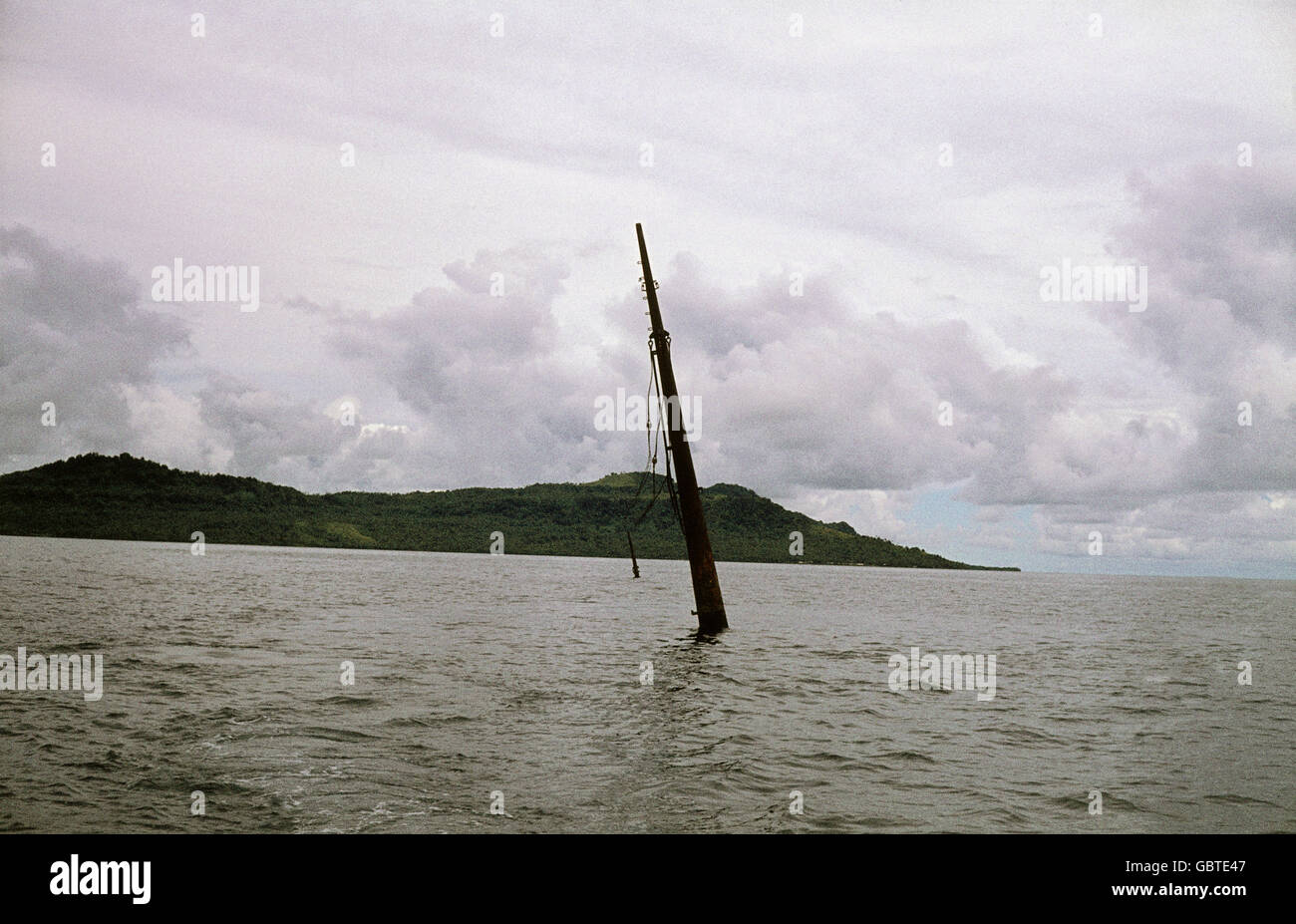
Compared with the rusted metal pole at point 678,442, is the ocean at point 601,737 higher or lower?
lower

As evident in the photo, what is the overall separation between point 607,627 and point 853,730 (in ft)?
66.3

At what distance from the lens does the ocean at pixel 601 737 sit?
369 inches

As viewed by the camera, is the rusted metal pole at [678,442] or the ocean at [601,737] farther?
the rusted metal pole at [678,442]

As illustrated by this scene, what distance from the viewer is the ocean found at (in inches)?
369

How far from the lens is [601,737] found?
43.5 feet

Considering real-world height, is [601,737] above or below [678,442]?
below

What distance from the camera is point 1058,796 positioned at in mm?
11062

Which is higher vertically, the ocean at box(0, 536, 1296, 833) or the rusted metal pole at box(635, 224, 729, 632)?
the rusted metal pole at box(635, 224, 729, 632)

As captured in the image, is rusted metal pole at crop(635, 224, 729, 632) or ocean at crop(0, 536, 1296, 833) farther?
rusted metal pole at crop(635, 224, 729, 632)

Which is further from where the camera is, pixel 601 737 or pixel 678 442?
pixel 678 442
